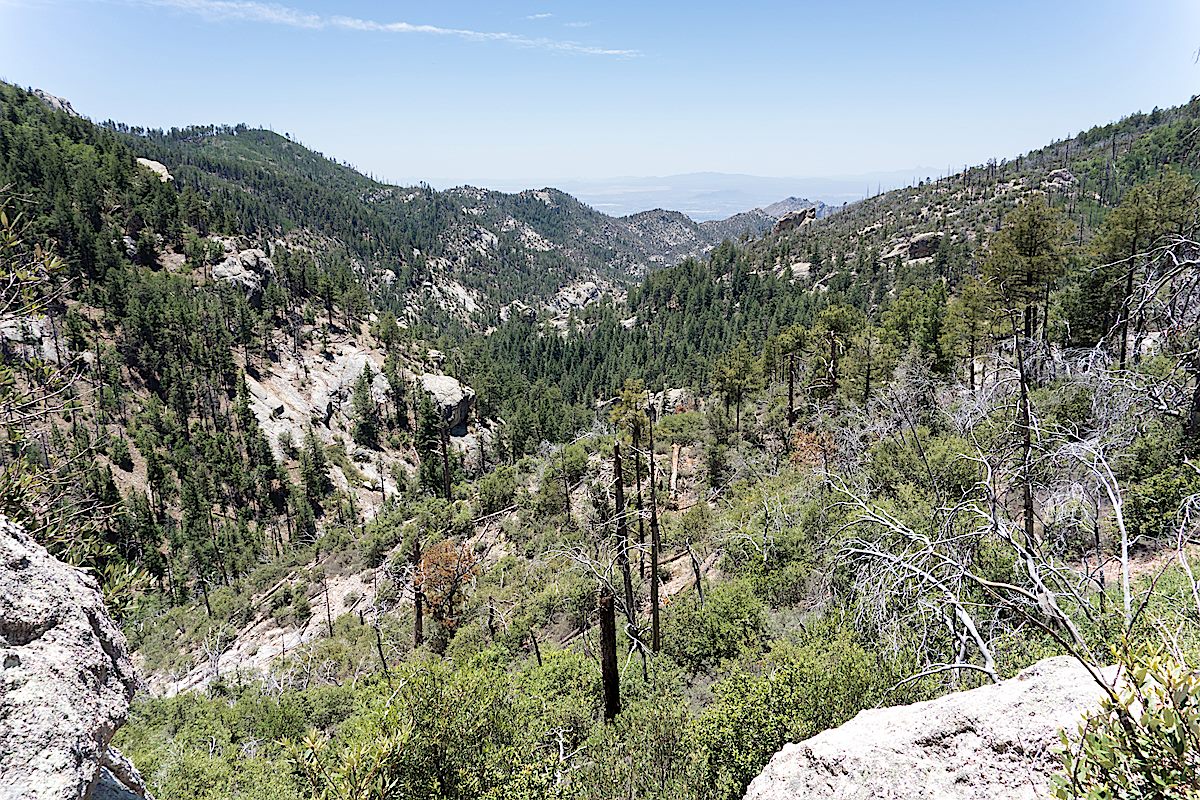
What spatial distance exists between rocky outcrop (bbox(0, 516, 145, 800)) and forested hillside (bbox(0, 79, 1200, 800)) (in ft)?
7.71

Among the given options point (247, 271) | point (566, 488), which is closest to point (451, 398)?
point (247, 271)

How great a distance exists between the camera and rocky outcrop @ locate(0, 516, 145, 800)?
3.30 metres

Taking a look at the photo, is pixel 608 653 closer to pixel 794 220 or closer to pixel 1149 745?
pixel 1149 745

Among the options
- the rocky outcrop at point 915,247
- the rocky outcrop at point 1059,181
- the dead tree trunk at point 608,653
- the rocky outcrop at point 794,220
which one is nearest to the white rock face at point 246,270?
the dead tree trunk at point 608,653

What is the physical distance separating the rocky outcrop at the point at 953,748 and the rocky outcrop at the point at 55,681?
5.49 metres

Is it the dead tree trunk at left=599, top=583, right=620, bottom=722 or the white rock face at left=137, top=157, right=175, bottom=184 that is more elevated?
the white rock face at left=137, top=157, right=175, bottom=184

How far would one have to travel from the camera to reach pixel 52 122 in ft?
389

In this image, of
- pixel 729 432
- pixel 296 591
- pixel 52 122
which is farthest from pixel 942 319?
pixel 52 122

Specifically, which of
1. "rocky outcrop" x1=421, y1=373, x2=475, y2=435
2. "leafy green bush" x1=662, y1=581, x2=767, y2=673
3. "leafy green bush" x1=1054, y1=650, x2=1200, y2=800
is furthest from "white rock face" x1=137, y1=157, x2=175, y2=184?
"leafy green bush" x1=1054, y1=650, x2=1200, y2=800

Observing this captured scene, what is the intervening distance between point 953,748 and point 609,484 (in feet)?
54.7

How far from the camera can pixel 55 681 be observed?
3.69m

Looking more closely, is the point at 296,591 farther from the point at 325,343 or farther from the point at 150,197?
the point at 150,197

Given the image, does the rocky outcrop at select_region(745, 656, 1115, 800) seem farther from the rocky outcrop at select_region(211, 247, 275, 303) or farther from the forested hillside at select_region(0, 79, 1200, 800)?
the rocky outcrop at select_region(211, 247, 275, 303)

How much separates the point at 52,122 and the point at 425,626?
149185 mm
